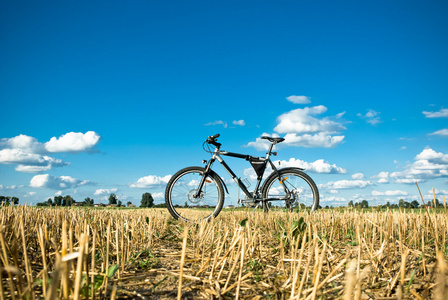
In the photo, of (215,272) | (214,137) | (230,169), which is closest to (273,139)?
(230,169)

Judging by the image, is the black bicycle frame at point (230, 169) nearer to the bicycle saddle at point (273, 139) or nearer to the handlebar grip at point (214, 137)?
the bicycle saddle at point (273, 139)

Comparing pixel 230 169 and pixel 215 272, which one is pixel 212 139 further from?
pixel 215 272

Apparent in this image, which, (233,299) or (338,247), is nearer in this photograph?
Answer: (233,299)

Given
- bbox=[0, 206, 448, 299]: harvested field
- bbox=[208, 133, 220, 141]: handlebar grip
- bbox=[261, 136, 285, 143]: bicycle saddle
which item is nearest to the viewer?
bbox=[0, 206, 448, 299]: harvested field

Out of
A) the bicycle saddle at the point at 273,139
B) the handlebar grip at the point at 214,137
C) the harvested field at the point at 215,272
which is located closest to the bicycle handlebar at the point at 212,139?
the handlebar grip at the point at 214,137

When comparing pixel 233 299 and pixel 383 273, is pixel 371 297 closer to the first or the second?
pixel 383 273

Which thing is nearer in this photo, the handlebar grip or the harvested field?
the harvested field

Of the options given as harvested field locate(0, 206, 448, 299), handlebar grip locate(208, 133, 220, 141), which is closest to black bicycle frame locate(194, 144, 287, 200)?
handlebar grip locate(208, 133, 220, 141)

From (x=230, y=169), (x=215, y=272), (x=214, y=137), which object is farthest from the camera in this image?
(x=230, y=169)

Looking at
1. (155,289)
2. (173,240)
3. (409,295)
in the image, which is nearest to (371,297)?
(409,295)

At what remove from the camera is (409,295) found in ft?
7.27

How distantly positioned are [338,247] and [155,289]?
2420 mm

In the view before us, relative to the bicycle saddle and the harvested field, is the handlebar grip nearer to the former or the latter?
the bicycle saddle

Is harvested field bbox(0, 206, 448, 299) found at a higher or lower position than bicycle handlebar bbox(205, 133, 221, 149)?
lower
